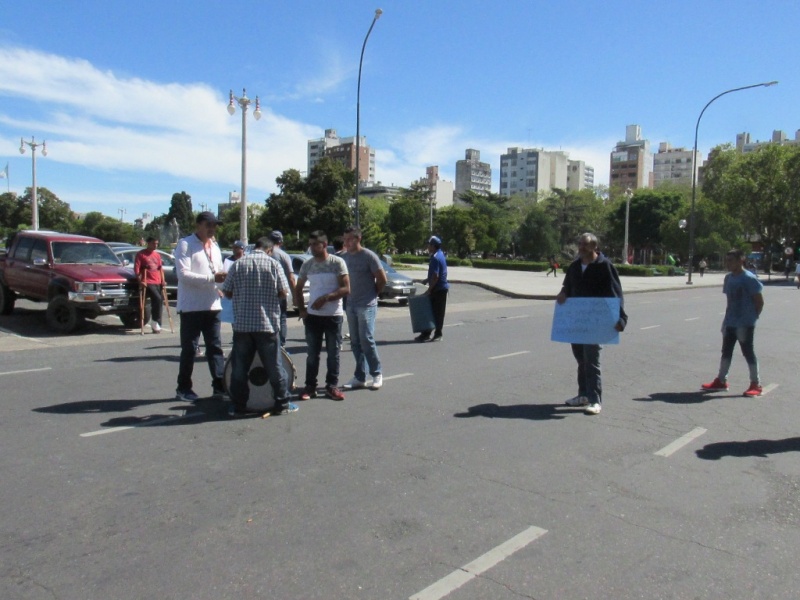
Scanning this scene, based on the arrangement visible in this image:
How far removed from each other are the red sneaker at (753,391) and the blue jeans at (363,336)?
4.36m

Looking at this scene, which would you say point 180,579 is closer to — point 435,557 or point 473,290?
point 435,557

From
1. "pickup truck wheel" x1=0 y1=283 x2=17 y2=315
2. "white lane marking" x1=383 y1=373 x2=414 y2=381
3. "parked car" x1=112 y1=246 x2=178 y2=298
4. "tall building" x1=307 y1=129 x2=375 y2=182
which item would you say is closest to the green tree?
"tall building" x1=307 y1=129 x2=375 y2=182

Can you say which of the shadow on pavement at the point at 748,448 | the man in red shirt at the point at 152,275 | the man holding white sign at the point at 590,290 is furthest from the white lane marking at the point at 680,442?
the man in red shirt at the point at 152,275

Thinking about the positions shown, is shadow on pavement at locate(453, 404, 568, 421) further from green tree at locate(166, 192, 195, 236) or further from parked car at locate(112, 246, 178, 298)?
green tree at locate(166, 192, 195, 236)

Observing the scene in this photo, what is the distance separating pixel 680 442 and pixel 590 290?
1.72m

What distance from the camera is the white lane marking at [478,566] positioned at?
10.9ft

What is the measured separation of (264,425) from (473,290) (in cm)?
2328

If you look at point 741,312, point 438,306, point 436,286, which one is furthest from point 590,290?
point 438,306

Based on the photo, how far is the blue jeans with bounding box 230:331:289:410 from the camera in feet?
21.0

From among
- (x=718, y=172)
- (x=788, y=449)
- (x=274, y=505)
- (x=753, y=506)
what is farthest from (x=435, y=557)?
(x=718, y=172)

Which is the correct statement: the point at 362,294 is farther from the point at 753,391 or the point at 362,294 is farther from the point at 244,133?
the point at 244,133

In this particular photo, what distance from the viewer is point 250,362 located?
21.3 ft

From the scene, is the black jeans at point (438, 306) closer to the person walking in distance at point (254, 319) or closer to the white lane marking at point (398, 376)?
the white lane marking at point (398, 376)

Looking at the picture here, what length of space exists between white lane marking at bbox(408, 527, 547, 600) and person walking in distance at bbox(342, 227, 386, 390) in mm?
4013
